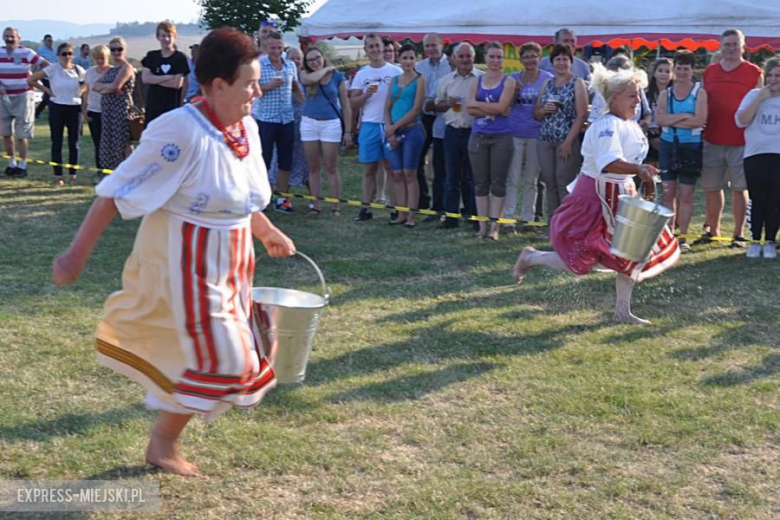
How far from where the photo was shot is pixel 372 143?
1002 centimetres

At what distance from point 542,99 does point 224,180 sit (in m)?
5.84

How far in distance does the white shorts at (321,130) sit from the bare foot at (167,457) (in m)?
6.48

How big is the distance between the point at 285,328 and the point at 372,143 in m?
6.20

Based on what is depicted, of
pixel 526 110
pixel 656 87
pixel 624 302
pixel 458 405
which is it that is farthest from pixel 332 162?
pixel 458 405

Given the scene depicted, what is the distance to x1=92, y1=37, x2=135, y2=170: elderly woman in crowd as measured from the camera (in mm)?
11414

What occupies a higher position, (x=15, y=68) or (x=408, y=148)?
(x=15, y=68)

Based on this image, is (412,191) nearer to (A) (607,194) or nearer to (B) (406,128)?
(B) (406,128)

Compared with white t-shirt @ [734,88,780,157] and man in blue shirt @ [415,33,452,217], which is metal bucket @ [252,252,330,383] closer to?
white t-shirt @ [734,88,780,157]

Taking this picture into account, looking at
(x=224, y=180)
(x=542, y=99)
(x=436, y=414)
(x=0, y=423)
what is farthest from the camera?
(x=542, y=99)

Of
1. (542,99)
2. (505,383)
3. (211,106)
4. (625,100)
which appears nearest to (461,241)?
(542,99)

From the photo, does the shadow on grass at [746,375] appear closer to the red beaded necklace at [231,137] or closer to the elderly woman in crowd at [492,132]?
the red beaded necklace at [231,137]

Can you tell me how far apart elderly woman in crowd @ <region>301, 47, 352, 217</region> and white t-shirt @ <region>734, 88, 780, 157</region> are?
3886 millimetres

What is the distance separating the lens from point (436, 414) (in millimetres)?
4805

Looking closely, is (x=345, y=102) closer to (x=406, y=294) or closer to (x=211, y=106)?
(x=406, y=294)
